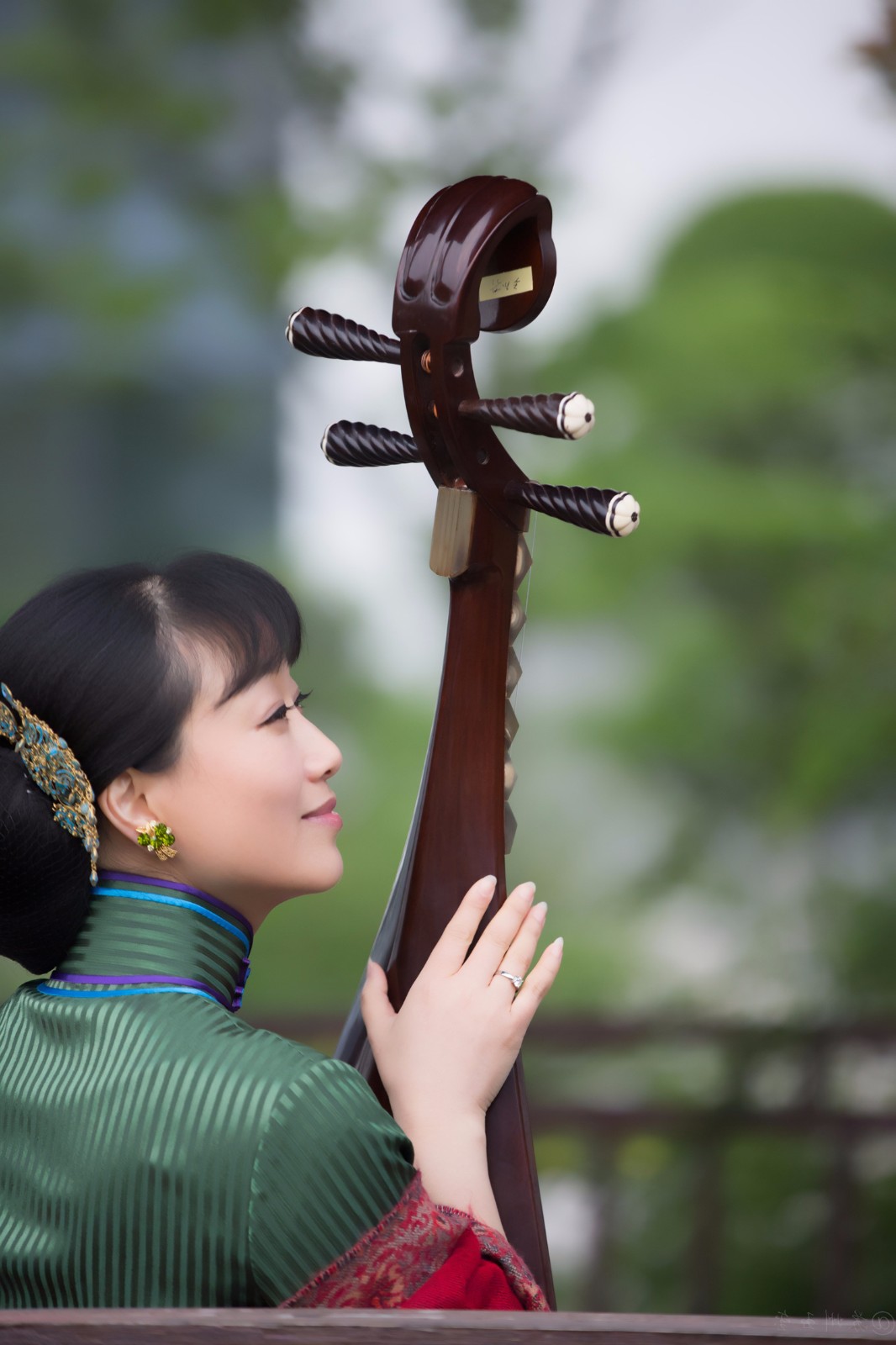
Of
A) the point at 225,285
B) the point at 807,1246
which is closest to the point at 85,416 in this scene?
the point at 225,285

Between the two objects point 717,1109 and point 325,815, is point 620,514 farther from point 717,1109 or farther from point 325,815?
point 717,1109

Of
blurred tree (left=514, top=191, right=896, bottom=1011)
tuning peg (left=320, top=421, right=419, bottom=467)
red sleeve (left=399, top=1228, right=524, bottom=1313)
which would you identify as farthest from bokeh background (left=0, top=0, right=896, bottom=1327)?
red sleeve (left=399, top=1228, right=524, bottom=1313)

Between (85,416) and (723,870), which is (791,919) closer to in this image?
(723,870)

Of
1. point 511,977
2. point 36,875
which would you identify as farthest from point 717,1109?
point 36,875

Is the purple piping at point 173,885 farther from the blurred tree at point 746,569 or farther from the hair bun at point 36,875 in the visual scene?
the blurred tree at point 746,569

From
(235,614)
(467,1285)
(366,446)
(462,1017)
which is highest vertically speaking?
(366,446)

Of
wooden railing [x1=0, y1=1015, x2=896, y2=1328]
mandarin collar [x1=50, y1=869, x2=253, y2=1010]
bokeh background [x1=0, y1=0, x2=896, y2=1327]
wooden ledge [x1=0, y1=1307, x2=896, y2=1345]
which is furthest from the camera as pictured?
bokeh background [x1=0, y1=0, x2=896, y2=1327]

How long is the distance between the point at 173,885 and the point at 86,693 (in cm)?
14

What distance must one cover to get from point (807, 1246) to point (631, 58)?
3172 mm

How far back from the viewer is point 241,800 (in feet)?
3.06

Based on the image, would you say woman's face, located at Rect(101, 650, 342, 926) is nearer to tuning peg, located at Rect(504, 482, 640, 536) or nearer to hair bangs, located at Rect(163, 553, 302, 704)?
hair bangs, located at Rect(163, 553, 302, 704)

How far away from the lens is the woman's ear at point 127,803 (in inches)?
37.0

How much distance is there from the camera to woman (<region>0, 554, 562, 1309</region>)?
80cm

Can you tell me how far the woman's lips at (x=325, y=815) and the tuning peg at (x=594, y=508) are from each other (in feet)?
0.86
